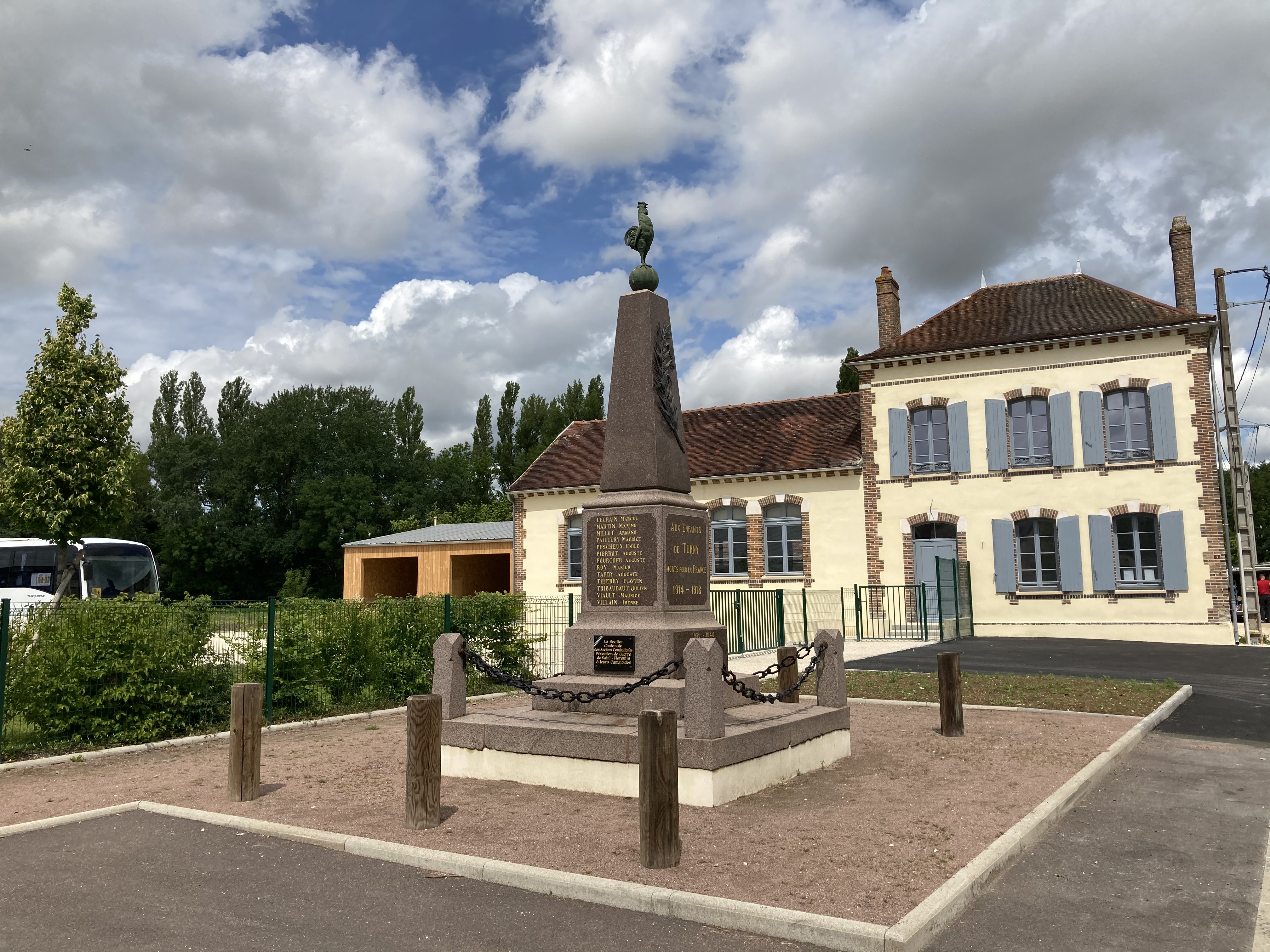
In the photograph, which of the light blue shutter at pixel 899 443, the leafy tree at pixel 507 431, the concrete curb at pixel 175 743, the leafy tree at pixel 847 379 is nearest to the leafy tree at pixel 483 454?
the leafy tree at pixel 507 431

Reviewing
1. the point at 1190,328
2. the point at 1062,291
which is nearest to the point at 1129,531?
the point at 1190,328

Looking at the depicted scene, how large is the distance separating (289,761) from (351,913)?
4.41 m

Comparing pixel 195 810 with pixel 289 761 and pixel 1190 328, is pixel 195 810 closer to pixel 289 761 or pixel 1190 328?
pixel 289 761

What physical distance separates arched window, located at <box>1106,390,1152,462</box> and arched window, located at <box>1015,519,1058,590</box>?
7.53 feet

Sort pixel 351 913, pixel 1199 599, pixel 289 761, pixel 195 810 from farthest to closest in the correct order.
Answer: pixel 1199 599
pixel 289 761
pixel 195 810
pixel 351 913

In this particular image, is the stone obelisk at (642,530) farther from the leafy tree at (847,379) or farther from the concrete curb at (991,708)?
the leafy tree at (847,379)

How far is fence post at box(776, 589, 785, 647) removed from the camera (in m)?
20.0

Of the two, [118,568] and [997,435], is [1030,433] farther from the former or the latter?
[118,568]

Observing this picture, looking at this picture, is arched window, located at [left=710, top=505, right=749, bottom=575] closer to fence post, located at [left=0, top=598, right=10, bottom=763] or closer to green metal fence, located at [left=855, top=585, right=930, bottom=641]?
green metal fence, located at [left=855, top=585, right=930, bottom=641]

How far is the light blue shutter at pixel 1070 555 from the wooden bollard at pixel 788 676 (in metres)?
15.6

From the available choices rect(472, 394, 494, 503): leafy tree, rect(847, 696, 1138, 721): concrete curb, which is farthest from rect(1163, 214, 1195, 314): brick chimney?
rect(472, 394, 494, 503): leafy tree

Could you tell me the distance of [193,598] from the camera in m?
10.5

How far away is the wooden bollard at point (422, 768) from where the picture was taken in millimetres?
6086

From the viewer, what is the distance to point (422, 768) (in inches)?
241
